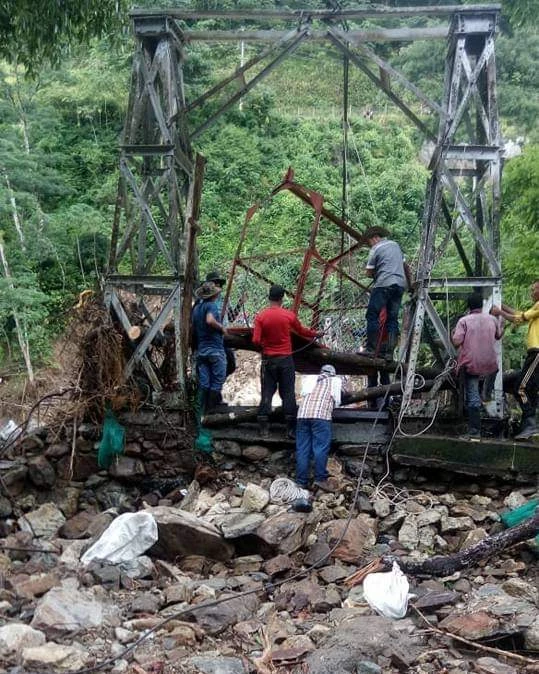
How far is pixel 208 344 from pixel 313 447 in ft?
5.52

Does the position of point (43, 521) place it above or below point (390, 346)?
below

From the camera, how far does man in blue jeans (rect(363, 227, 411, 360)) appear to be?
854cm

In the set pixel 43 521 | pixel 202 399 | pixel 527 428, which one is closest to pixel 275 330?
pixel 202 399

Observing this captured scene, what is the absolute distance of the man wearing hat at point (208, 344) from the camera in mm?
8430

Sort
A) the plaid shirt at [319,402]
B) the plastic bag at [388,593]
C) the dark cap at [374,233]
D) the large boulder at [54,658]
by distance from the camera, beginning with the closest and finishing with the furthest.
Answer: the large boulder at [54,658]
the plastic bag at [388,593]
the plaid shirt at [319,402]
the dark cap at [374,233]

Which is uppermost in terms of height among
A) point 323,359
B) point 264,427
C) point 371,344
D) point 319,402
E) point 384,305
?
point 384,305

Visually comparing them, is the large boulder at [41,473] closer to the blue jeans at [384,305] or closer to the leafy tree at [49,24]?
the blue jeans at [384,305]

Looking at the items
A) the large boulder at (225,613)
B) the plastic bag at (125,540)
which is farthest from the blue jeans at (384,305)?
the large boulder at (225,613)

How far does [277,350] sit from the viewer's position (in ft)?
27.0

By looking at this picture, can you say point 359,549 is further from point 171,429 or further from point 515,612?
point 171,429

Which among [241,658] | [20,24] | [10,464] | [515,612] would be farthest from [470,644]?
[20,24]

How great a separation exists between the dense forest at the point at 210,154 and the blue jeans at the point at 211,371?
5.84m

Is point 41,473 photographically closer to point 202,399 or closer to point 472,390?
point 202,399

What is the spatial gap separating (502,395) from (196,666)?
4817 millimetres
